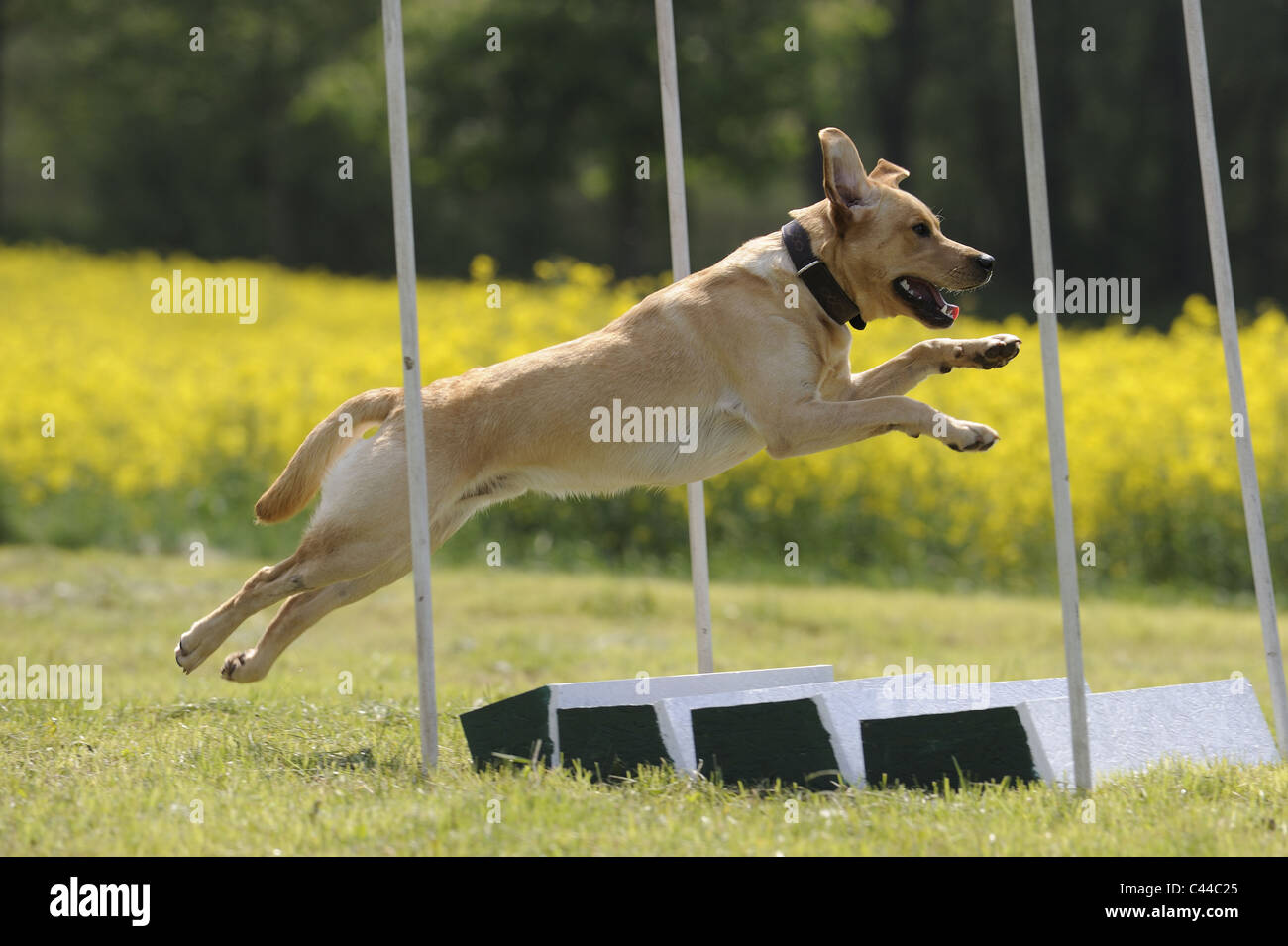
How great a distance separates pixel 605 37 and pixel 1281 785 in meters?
19.6

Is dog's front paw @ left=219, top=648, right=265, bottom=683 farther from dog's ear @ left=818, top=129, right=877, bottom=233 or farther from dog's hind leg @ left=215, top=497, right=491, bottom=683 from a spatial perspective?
dog's ear @ left=818, top=129, right=877, bottom=233

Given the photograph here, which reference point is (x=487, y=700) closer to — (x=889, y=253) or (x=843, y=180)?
(x=889, y=253)

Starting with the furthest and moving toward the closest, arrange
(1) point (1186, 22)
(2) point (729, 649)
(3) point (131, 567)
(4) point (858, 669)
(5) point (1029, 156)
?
(3) point (131, 567)
(2) point (729, 649)
(4) point (858, 669)
(1) point (1186, 22)
(5) point (1029, 156)

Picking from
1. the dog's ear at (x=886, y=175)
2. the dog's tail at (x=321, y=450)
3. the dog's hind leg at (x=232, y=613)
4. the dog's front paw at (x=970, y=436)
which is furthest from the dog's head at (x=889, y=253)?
the dog's hind leg at (x=232, y=613)

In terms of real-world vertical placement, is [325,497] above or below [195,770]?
above

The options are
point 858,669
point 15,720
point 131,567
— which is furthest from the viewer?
point 131,567

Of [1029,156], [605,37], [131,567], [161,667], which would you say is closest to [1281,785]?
[1029,156]

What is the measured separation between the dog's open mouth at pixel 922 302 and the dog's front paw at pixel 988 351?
0.52 feet

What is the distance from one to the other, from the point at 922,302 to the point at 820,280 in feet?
1.36

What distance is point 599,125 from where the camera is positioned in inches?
917

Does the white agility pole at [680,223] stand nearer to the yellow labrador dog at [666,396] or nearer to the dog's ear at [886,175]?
the yellow labrador dog at [666,396]

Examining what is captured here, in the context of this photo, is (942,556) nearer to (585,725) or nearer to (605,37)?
(585,725)

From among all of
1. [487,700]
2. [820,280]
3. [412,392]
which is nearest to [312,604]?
[487,700]

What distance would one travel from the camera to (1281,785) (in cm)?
488
